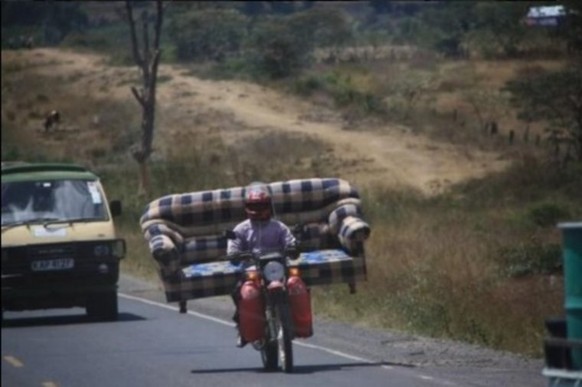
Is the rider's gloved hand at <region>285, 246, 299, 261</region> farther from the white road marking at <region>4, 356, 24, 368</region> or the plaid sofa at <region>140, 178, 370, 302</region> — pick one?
the white road marking at <region>4, 356, 24, 368</region>

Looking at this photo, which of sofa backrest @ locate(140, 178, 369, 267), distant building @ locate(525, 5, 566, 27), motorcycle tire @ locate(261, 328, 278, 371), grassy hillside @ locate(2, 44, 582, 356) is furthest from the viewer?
distant building @ locate(525, 5, 566, 27)

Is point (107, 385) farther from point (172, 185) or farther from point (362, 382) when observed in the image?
point (172, 185)

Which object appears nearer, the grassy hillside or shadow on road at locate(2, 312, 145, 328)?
the grassy hillside

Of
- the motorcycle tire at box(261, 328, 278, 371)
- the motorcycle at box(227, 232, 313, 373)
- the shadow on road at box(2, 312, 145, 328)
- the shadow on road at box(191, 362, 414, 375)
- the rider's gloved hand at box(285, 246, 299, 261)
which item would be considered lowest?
the shadow on road at box(2, 312, 145, 328)

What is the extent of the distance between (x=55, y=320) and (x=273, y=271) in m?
8.25

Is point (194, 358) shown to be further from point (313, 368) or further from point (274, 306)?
point (274, 306)

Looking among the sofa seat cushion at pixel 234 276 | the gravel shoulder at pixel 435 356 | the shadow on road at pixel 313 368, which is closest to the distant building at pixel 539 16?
the gravel shoulder at pixel 435 356

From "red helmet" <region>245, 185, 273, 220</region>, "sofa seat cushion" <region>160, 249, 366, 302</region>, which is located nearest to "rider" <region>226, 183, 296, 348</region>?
"red helmet" <region>245, 185, 273, 220</region>

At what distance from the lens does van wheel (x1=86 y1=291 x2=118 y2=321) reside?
871 inches

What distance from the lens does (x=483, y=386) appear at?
1410 cm

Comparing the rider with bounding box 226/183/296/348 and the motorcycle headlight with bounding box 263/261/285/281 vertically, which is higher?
the rider with bounding box 226/183/296/348

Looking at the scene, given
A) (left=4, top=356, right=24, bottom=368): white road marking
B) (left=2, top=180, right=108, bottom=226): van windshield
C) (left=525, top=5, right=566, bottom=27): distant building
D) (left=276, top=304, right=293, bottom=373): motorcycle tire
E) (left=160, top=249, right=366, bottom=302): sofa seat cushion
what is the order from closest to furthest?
(left=276, top=304, right=293, bottom=373): motorcycle tire → (left=160, top=249, right=366, bottom=302): sofa seat cushion → (left=4, top=356, right=24, bottom=368): white road marking → (left=2, top=180, right=108, bottom=226): van windshield → (left=525, top=5, right=566, bottom=27): distant building

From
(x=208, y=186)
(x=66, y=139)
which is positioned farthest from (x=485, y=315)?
(x=66, y=139)

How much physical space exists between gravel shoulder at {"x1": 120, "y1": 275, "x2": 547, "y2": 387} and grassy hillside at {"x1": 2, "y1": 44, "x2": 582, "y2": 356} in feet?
1.87
